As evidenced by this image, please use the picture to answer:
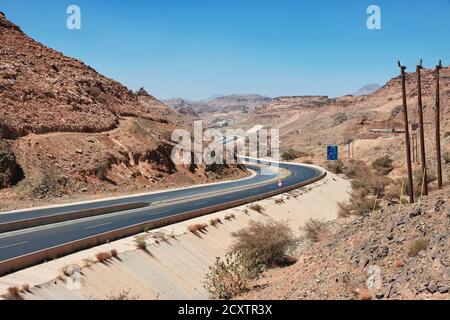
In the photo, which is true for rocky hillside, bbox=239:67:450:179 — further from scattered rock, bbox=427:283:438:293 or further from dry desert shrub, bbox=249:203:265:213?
scattered rock, bbox=427:283:438:293

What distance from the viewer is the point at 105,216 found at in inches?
1169

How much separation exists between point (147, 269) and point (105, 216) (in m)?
10.7

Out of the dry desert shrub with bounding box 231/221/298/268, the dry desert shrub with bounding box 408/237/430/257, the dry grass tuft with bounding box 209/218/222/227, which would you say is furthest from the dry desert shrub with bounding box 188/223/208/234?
the dry desert shrub with bounding box 408/237/430/257

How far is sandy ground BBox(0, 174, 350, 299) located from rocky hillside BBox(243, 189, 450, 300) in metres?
3.25

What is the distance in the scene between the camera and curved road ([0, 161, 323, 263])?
822 inches

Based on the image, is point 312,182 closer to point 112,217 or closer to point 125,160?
point 125,160

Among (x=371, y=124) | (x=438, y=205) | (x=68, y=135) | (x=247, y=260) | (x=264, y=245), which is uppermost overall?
(x=371, y=124)

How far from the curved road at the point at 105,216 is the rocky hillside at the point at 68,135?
3828 mm

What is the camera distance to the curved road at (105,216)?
20.9 m

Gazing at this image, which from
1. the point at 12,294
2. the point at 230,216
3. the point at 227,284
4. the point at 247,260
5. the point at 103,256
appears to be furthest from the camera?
the point at 230,216

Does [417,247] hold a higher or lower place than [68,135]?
lower

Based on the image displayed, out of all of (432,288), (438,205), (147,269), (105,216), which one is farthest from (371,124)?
(432,288)

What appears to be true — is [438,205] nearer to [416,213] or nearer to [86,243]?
[416,213]

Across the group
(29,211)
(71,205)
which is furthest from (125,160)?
(29,211)
